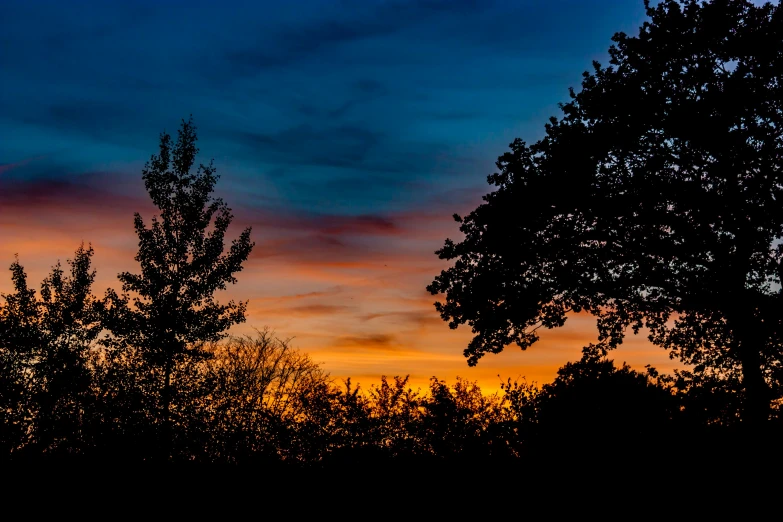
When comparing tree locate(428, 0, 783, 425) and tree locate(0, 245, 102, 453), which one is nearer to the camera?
tree locate(428, 0, 783, 425)

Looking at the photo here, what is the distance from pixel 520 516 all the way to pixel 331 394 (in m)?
9.78

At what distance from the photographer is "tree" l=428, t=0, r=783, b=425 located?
19016 millimetres

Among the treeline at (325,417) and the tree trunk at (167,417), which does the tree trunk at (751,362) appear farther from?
the tree trunk at (167,417)

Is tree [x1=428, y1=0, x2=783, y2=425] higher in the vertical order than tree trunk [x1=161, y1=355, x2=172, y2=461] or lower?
higher

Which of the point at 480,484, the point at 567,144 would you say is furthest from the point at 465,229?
the point at 480,484

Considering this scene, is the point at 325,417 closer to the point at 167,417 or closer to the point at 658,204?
the point at 167,417

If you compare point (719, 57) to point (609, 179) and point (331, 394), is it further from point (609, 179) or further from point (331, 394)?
point (331, 394)

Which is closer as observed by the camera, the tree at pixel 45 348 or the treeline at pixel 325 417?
the treeline at pixel 325 417

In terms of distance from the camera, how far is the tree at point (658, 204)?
19016mm

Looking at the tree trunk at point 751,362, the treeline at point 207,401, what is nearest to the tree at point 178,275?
the treeline at point 207,401

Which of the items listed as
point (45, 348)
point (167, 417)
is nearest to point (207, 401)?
point (167, 417)

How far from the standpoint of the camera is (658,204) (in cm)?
1981

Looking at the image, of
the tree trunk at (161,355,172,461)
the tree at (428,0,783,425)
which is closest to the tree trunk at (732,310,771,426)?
the tree at (428,0,783,425)

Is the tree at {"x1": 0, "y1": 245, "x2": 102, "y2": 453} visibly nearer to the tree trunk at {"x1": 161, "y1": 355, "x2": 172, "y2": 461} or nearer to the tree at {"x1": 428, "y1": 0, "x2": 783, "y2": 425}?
the tree trunk at {"x1": 161, "y1": 355, "x2": 172, "y2": 461}
